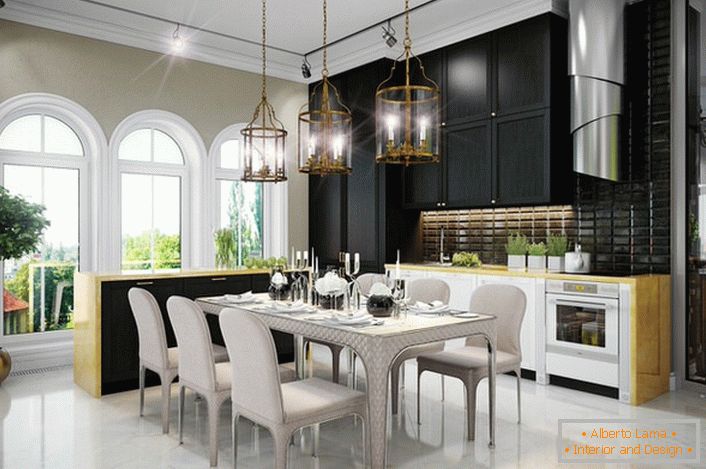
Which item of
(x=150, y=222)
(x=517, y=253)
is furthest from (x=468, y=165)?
(x=150, y=222)

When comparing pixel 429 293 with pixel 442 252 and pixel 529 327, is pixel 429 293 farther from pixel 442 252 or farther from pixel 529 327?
pixel 442 252

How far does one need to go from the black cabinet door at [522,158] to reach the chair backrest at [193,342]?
10.7 feet

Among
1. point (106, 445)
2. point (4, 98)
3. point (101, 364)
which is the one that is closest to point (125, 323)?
point (101, 364)

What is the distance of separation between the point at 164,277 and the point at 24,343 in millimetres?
1752

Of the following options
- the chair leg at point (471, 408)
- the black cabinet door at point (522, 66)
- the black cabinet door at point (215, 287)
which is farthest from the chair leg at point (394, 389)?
the black cabinet door at point (522, 66)

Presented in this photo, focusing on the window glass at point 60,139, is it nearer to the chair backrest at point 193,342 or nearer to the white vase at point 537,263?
the chair backrest at point 193,342

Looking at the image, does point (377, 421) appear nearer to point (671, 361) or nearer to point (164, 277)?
point (164, 277)

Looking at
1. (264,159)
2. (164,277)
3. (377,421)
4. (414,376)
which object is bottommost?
(414,376)

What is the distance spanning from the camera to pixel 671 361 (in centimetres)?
478

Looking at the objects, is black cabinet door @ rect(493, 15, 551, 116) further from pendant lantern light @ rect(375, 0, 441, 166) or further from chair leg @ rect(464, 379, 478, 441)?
chair leg @ rect(464, 379, 478, 441)

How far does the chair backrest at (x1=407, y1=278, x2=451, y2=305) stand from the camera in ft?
15.0

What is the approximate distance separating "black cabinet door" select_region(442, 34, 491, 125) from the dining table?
9.21ft

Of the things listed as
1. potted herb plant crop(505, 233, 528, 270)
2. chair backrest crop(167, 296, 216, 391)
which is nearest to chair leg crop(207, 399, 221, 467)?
chair backrest crop(167, 296, 216, 391)

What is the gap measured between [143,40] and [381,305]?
4.22m
